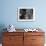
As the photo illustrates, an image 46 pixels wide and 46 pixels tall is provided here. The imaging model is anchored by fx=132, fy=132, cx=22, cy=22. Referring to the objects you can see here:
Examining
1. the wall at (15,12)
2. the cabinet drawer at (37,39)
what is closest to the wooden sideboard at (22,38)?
the cabinet drawer at (37,39)

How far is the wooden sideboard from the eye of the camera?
371 centimetres

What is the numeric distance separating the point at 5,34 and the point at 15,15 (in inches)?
30.2

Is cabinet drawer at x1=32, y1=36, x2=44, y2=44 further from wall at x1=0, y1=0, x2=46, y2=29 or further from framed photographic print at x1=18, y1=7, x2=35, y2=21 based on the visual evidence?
framed photographic print at x1=18, y1=7, x2=35, y2=21

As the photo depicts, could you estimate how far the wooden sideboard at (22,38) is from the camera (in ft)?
12.2

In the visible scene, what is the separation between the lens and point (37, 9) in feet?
13.7

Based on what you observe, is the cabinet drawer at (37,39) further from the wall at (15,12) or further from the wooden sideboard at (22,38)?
the wall at (15,12)

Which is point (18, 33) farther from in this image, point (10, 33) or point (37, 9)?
point (37, 9)

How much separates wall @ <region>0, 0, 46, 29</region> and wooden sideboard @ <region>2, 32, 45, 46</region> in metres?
0.53

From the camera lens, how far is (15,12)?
163 inches

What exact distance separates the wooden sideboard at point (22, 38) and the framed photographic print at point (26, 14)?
2.03 feet

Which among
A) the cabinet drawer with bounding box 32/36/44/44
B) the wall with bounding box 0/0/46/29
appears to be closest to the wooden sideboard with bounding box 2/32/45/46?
the cabinet drawer with bounding box 32/36/44/44

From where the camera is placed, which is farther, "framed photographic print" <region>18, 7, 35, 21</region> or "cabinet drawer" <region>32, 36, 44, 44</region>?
"framed photographic print" <region>18, 7, 35, 21</region>

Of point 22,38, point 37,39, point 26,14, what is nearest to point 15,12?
point 26,14

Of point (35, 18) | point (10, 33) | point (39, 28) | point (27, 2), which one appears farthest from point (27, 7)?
point (10, 33)
